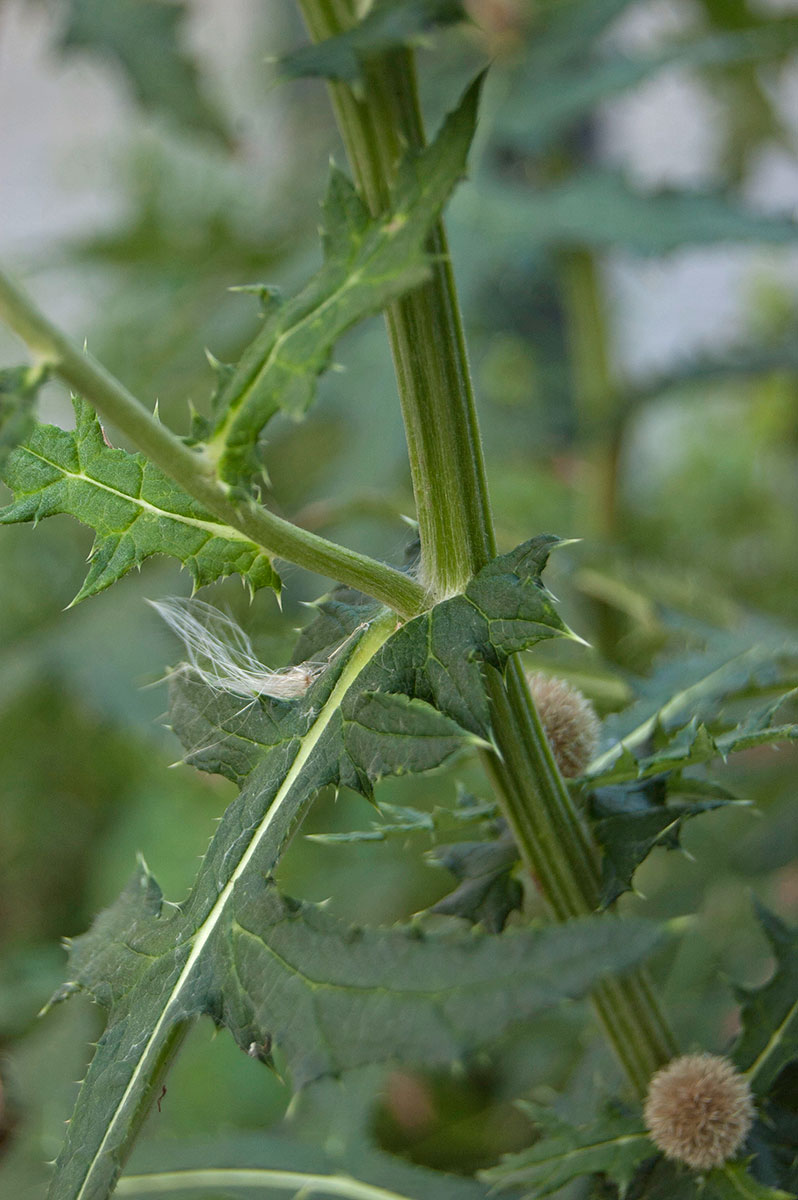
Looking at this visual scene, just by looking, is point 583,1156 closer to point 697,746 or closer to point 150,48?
point 697,746

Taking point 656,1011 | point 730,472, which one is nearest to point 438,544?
point 656,1011

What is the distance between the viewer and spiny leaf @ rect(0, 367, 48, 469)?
0.26 metres

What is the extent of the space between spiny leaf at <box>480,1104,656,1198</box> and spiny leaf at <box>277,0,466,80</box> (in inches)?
13.5

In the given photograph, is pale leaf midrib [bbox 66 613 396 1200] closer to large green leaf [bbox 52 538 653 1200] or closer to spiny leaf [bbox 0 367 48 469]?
large green leaf [bbox 52 538 653 1200]

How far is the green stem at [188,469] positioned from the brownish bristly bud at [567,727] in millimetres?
83

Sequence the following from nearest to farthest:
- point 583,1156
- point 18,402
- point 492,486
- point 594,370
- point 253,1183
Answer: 1. point 18,402
2. point 583,1156
3. point 253,1183
4. point 594,370
5. point 492,486

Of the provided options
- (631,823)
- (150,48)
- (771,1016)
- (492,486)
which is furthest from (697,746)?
(492,486)

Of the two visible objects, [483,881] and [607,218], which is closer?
[483,881]

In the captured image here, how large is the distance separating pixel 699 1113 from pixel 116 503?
277 mm

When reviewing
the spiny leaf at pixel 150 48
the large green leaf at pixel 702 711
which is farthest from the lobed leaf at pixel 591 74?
the large green leaf at pixel 702 711

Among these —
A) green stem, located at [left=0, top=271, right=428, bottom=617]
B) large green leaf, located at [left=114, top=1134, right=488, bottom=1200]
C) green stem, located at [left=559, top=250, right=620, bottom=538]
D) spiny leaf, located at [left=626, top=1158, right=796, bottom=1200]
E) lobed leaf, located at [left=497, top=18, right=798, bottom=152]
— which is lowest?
spiny leaf, located at [left=626, top=1158, right=796, bottom=1200]

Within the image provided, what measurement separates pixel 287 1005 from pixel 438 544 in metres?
0.14

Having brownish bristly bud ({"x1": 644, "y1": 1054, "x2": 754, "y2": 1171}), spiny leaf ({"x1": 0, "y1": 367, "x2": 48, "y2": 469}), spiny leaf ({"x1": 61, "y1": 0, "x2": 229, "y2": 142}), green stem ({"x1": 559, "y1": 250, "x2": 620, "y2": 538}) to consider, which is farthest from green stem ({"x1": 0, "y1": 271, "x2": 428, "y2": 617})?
green stem ({"x1": 559, "y1": 250, "x2": 620, "y2": 538})

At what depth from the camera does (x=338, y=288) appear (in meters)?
0.30
